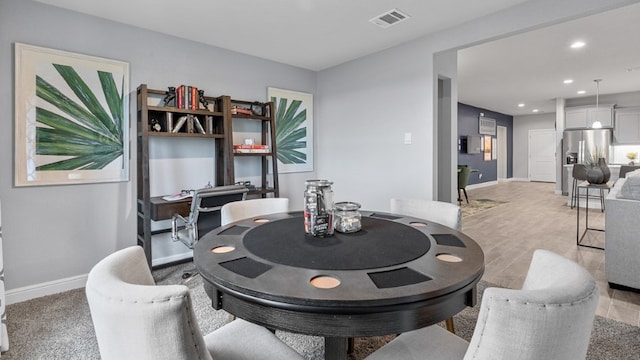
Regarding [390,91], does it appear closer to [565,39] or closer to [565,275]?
[565,39]

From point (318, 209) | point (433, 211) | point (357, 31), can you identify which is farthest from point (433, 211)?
point (357, 31)

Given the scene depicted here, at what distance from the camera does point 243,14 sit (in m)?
2.80

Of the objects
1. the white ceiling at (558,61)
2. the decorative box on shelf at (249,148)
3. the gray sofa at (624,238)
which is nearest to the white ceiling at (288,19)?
the decorative box on shelf at (249,148)

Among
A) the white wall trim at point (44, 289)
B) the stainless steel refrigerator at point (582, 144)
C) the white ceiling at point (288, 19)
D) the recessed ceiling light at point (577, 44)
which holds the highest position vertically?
the recessed ceiling light at point (577, 44)

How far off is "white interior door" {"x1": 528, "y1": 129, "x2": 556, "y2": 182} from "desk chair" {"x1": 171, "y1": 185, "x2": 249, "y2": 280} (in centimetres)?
1174

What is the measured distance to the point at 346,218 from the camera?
5.14ft

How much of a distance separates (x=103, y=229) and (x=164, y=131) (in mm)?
1068

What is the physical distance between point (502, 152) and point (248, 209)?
1155cm

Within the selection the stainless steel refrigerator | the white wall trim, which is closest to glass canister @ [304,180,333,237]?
the white wall trim

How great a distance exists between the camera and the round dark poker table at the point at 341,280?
0.89m

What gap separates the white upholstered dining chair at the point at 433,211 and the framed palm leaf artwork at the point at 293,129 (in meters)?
2.26

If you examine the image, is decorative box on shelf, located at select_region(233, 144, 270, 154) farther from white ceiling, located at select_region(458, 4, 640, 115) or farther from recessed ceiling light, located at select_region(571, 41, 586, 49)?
recessed ceiling light, located at select_region(571, 41, 586, 49)

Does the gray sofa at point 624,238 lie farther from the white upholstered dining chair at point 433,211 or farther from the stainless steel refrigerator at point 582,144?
the stainless steel refrigerator at point 582,144

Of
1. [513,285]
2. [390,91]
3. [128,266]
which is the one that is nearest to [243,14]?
[390,91]
